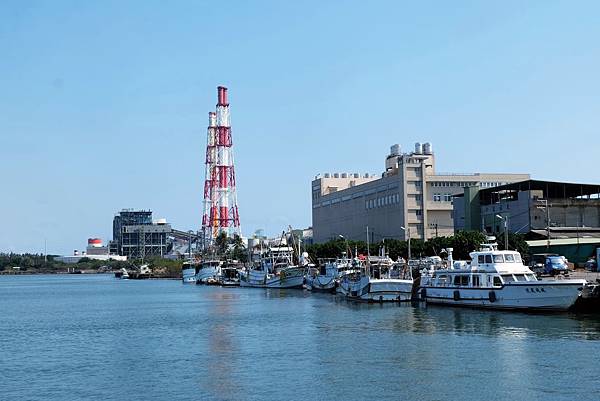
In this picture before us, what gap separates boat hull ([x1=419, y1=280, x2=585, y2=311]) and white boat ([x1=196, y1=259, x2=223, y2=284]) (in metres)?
99.5

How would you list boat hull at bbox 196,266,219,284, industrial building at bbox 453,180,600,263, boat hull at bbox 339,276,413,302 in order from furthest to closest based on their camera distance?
boat hull at bbox 196,266,219,284
industrial building at bbox 453,180,600,263
boat hull at bbox 339,276,413,302

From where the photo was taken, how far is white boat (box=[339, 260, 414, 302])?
2908 inches

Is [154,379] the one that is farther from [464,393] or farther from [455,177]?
[455,177]

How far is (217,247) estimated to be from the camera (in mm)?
172375

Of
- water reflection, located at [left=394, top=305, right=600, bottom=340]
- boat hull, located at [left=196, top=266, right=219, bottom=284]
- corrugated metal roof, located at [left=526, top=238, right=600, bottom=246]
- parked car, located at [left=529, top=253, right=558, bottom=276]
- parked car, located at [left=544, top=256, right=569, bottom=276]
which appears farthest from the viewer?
boat hull, located at [left=196, top=266, right=219, bottom=284]

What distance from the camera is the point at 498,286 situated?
59594 millimetres

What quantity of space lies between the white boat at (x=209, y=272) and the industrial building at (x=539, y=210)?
6016 centimetres

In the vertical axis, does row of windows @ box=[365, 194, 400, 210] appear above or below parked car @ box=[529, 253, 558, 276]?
above

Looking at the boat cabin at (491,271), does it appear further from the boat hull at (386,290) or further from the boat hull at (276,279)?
the boat hull at (276,279)

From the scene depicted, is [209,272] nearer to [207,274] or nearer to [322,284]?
[207,274]

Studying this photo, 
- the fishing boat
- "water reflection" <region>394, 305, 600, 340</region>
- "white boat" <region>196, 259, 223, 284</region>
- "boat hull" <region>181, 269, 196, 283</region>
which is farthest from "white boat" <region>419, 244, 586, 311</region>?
"boat hull" <region>181, 269, 196, 283</region>

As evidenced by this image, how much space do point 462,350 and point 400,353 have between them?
3.32 m

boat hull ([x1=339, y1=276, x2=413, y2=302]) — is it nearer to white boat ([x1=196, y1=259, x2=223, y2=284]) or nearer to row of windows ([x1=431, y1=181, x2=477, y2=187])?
row of windows ([x1=431, y1=181, x2=477, y2=187])

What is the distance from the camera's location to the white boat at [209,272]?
16032 cm
